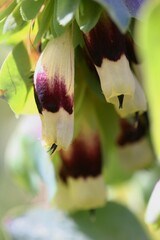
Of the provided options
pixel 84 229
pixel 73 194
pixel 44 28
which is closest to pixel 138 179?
pixel 84 229

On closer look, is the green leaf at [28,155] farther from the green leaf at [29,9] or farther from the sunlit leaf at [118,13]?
the sunlit leaf at [118,13]

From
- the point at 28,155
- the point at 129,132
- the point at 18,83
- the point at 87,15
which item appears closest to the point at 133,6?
the point at 87,15

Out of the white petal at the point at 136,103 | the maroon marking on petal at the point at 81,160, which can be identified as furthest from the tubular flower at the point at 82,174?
the white petal at the point at 136,103

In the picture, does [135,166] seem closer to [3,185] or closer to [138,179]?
[138,179]

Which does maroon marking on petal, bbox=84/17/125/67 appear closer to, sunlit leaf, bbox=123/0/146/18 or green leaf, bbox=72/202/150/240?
sunlit leaf, bbox=123/0/146/18

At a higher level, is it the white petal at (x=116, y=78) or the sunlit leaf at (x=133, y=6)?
the sunlit leaf at (x=133, y=6)

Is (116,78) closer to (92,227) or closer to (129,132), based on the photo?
(129,132)

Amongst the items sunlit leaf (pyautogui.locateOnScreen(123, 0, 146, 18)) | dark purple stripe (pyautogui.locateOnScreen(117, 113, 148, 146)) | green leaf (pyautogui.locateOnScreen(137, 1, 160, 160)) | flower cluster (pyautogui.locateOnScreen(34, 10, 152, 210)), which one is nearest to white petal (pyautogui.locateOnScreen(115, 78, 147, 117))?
flower cluster (pyautogui.locateOnScreen(34, 10, 152, 210))
